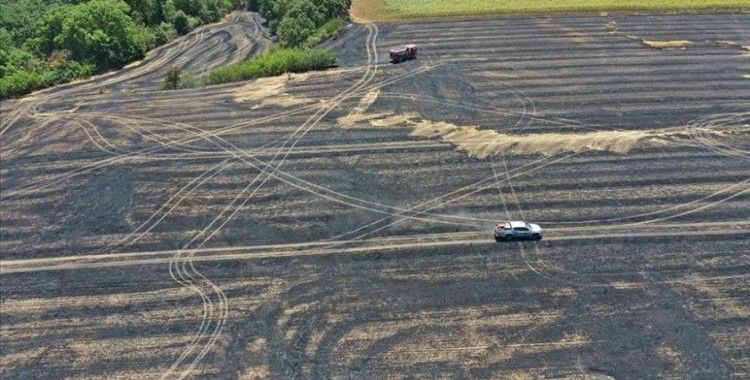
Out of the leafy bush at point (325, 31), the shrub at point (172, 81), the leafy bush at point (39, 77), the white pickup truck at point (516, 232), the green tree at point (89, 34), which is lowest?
the white pickup truck at point (516, 232)

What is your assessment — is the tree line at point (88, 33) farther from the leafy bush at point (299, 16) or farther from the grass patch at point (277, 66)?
the grass patch at point (277, 66)

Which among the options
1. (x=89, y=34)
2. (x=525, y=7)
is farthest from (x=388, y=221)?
(x=525, y=7)

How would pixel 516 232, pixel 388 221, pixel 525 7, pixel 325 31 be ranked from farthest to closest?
pixel 525 7 < pixel 325 31 < pixel 388 221 < pixel 516 232

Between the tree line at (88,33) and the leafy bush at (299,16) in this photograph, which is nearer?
the tree line at (88,33)

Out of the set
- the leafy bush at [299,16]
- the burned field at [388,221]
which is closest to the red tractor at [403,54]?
the burned field at [388,221]

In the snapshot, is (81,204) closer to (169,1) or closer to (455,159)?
(455,159)

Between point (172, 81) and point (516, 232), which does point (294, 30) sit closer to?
point (172, 81)

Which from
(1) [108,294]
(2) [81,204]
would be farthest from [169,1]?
(1) [108,294]
